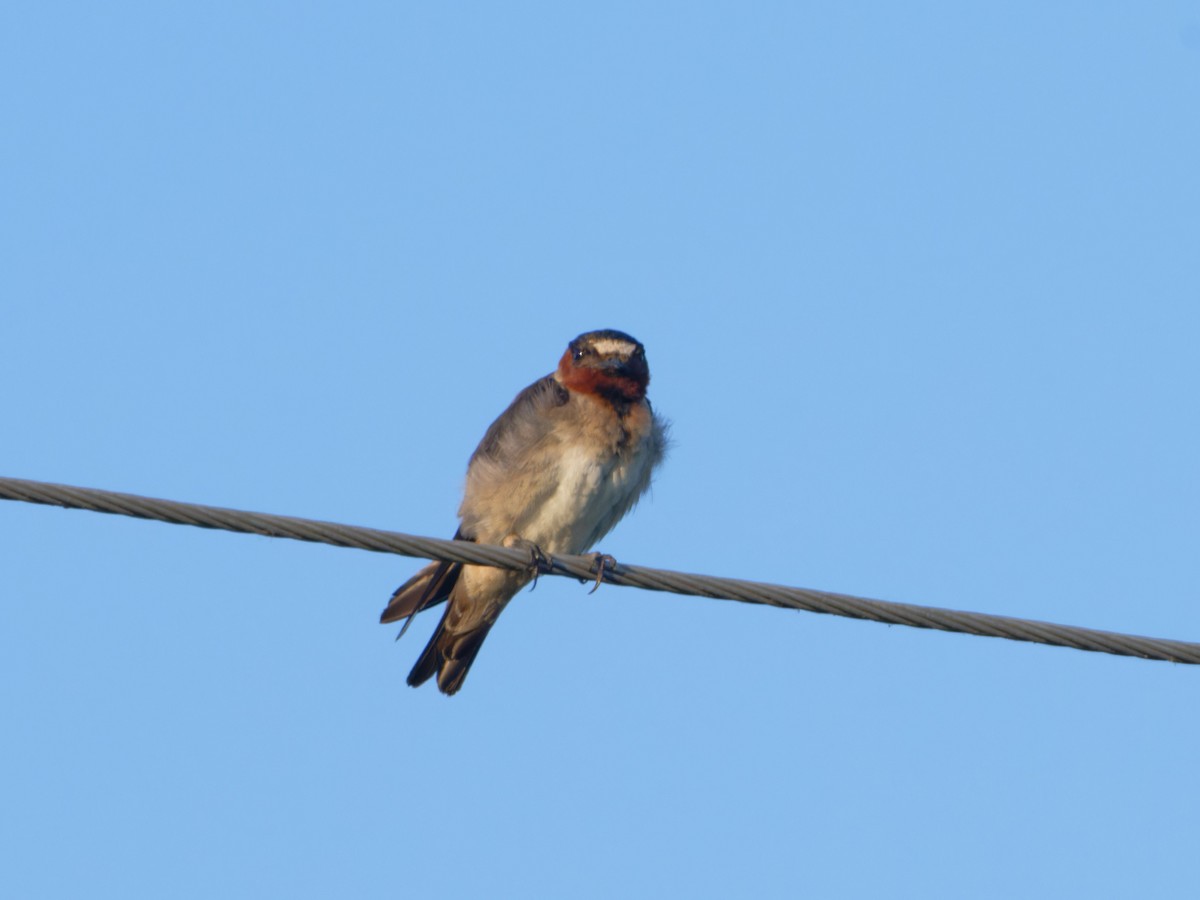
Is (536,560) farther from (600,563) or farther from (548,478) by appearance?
(548,478)

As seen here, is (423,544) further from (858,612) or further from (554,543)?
(554,543)

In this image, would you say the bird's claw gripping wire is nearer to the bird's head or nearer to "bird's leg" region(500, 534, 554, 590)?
"bird's leg" region(500, 534, 554, 590)

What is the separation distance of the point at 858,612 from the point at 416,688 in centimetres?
444

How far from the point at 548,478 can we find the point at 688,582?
303 cm

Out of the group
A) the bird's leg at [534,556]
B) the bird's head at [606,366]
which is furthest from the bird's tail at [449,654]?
Result: the bird's head at [606,366]

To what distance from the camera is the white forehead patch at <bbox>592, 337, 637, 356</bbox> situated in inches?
A: 370

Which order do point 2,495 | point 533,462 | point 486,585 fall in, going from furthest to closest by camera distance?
1. point 486,585
2. point 533,462
3. point 2,495

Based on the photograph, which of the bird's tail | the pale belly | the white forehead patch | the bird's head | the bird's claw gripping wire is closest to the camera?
the bird's claw gripping wire

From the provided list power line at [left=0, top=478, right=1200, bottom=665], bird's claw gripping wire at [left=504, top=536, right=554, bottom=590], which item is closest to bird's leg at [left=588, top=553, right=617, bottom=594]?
bird's claw gripping wire at [left=504, top=536, right=554, bottom=590]

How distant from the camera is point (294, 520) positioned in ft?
17.5

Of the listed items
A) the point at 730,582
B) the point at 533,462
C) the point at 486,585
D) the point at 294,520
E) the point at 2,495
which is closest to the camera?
the point at 2,495

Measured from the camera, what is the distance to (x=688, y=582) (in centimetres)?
586

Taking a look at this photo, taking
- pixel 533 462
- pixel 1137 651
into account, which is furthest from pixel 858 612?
pixel 533 462

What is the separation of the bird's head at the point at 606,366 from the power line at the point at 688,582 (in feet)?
10.6
